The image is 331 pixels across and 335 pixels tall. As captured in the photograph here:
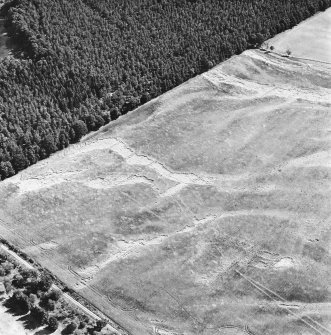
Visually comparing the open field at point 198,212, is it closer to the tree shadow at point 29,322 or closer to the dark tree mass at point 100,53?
the dark tree mass at point 100,53

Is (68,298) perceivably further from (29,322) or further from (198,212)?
(198,212)

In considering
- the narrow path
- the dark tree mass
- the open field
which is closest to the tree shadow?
the narrow path

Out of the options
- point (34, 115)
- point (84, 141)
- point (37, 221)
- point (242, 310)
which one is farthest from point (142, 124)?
point (242, 310)

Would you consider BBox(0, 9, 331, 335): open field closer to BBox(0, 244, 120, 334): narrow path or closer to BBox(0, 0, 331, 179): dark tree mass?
BBox(0, 244, 120, 334): narrow path

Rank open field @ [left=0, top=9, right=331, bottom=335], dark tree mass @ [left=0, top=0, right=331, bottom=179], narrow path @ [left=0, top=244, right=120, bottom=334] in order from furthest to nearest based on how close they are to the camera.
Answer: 1. dark tree mass @ [left=0, top=0, right=331, bottom=179]
2. open field @ [left=0, top=9, right=331, bottom=335]
3. narrow path @ [left=0, top=244, right=120, bottom=334]

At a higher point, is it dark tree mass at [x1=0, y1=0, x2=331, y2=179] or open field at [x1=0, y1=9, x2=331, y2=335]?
dark tree mass at [x1=0, y1=0, x2=331, y2=179]

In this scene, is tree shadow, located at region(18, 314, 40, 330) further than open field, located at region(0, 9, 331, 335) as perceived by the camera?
No

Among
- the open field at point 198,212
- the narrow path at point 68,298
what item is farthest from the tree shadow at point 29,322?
the open field at point 198,212

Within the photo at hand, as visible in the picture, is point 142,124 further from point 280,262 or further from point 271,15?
point 271,15

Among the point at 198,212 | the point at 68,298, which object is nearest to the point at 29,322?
the point at 68,298
